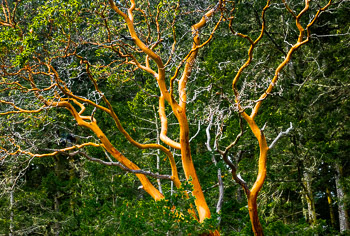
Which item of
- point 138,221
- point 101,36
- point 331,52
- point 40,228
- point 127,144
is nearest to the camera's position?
point 138,221

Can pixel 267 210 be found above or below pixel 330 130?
below

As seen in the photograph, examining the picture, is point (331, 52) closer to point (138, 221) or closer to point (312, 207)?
point (312, 207)

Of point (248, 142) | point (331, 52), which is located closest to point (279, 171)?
point (248, 142)

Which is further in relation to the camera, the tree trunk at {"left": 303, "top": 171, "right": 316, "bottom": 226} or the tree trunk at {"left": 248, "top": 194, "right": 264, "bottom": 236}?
the tree trunk at {"left": 303, "top": 171, "right": 316, "bottom": 226}

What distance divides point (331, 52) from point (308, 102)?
1.55 meters

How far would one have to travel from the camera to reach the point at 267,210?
10750 millimetres

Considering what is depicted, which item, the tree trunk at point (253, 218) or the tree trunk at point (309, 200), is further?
the tree trunk at point (309, 200)

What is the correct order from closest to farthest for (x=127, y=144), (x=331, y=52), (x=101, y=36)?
(x=101, y=36)
(x=331, y=52)
(x=127, y=144)

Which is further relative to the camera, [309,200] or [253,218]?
[309,200]

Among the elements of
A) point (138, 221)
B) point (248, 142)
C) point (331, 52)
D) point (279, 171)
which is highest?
point (331, 52)

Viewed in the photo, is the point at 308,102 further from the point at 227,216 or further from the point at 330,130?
the point at 227,216

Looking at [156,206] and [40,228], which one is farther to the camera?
[40,228]

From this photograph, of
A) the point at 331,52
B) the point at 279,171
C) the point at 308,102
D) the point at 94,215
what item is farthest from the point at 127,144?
the point at 331,52

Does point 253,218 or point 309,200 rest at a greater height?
point 309,200
